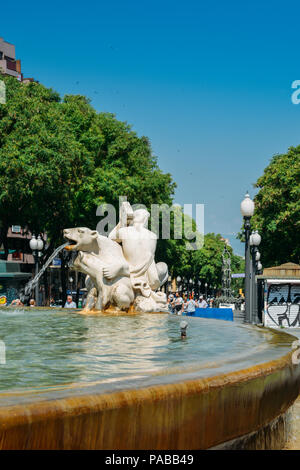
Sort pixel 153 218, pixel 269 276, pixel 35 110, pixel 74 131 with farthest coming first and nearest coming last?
pixel 153 218 < pixel 74 131 < pixel 35 110 < pixel 269 276

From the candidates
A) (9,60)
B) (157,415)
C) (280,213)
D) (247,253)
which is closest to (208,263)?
(9,60)

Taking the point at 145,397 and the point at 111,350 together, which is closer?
the point at 145,397

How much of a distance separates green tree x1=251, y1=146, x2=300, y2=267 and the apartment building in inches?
1628

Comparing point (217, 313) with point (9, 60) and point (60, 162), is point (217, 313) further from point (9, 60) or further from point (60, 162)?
point (9, 60)

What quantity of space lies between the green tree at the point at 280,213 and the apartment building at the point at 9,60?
4135 centimetres

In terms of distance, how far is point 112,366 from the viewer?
14.5ft

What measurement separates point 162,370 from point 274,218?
40.2 m

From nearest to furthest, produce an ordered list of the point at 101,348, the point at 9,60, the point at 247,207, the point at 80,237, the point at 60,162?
the point at 101,348
the point at 80,237
the point at 247,207
the point at 60,162
the point at 9,60

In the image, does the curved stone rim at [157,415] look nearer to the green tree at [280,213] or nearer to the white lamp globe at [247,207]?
the white lamp globe at [247,207]

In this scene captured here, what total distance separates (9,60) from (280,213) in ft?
155

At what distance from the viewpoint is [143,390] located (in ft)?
9.89
